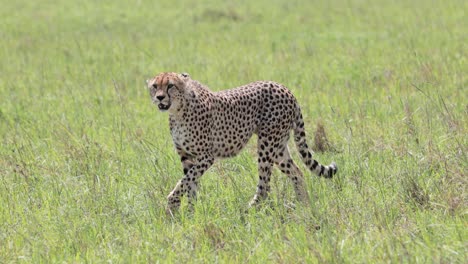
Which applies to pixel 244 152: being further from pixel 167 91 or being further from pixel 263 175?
pixel 167 91

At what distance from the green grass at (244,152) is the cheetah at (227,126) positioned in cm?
14

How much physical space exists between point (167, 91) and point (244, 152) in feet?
4.96

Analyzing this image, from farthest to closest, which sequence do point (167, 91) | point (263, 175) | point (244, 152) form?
1. point (244, 152)
2. point (263, 175)
3. point (167, 91)

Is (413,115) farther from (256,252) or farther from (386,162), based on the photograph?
(256,252)

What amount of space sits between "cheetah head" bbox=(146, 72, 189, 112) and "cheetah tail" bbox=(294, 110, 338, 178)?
95 cm

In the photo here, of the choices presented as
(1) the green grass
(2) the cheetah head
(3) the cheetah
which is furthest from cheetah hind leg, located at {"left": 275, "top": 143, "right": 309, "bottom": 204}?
(2) the cheetah head

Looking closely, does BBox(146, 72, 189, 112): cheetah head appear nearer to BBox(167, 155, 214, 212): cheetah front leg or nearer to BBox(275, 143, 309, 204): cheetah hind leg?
BBox(167, 155, 214, 212): cheetah front leg

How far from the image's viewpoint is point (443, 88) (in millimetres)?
8953

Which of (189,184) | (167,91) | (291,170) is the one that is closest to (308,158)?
(291,170)

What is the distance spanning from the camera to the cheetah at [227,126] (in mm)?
5848

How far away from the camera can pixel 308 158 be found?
6.29m

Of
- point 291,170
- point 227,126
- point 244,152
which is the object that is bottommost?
point 244,152

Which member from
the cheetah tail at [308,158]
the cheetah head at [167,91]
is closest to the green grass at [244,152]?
the cheetah tail at [308,158]

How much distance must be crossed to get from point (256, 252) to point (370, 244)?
1.97 feet
